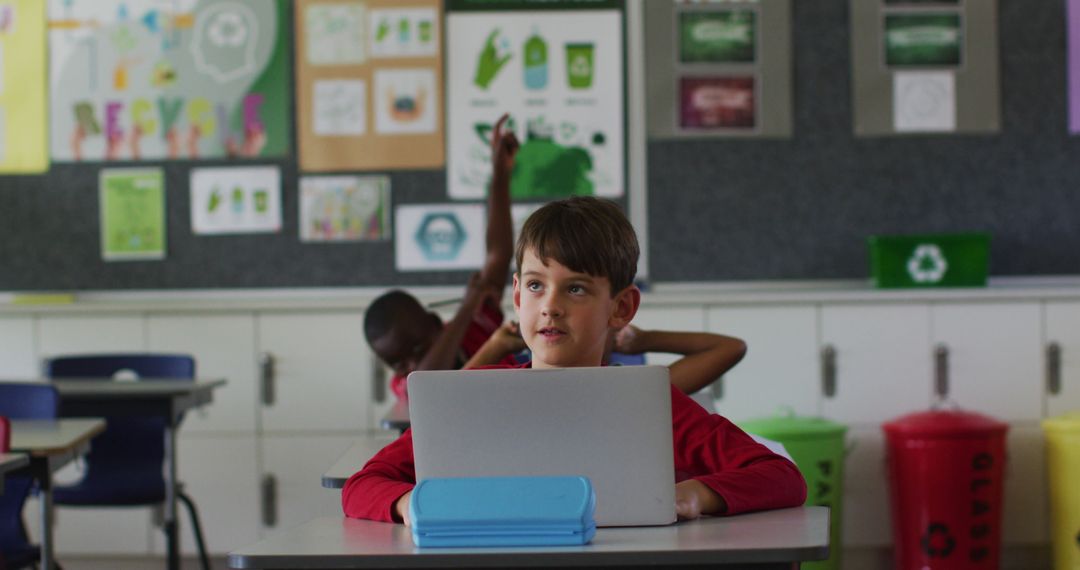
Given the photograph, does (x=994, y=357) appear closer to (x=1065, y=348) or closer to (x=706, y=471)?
(x=1065, y=348)

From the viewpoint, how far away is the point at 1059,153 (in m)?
4.41

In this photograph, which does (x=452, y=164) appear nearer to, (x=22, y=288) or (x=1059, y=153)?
(x=22, y=288)

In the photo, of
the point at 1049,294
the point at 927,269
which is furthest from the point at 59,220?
the point at 1049,294

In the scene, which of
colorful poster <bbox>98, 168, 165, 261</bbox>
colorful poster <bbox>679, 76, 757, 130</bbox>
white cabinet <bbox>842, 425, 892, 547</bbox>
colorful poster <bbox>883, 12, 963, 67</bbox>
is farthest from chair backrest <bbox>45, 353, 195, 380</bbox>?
colorful poster <bbox>883, 12, 963, 67</bbox>

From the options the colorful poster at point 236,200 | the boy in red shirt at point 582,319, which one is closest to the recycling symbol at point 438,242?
the colorful poster at point 236,200

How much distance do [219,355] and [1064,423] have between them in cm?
275

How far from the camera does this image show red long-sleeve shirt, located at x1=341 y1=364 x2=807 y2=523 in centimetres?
146

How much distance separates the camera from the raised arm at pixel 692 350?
7.73 feet

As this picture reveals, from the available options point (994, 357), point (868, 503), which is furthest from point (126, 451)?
point (994, 357)

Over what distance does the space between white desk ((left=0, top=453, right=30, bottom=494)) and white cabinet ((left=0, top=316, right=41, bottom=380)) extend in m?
1.96

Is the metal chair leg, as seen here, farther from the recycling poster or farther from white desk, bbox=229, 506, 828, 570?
white desk, bbox=229, 506, 828, 570

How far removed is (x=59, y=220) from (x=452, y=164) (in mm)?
1445

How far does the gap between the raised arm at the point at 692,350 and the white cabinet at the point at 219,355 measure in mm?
2127

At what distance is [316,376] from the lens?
13.9 ft
